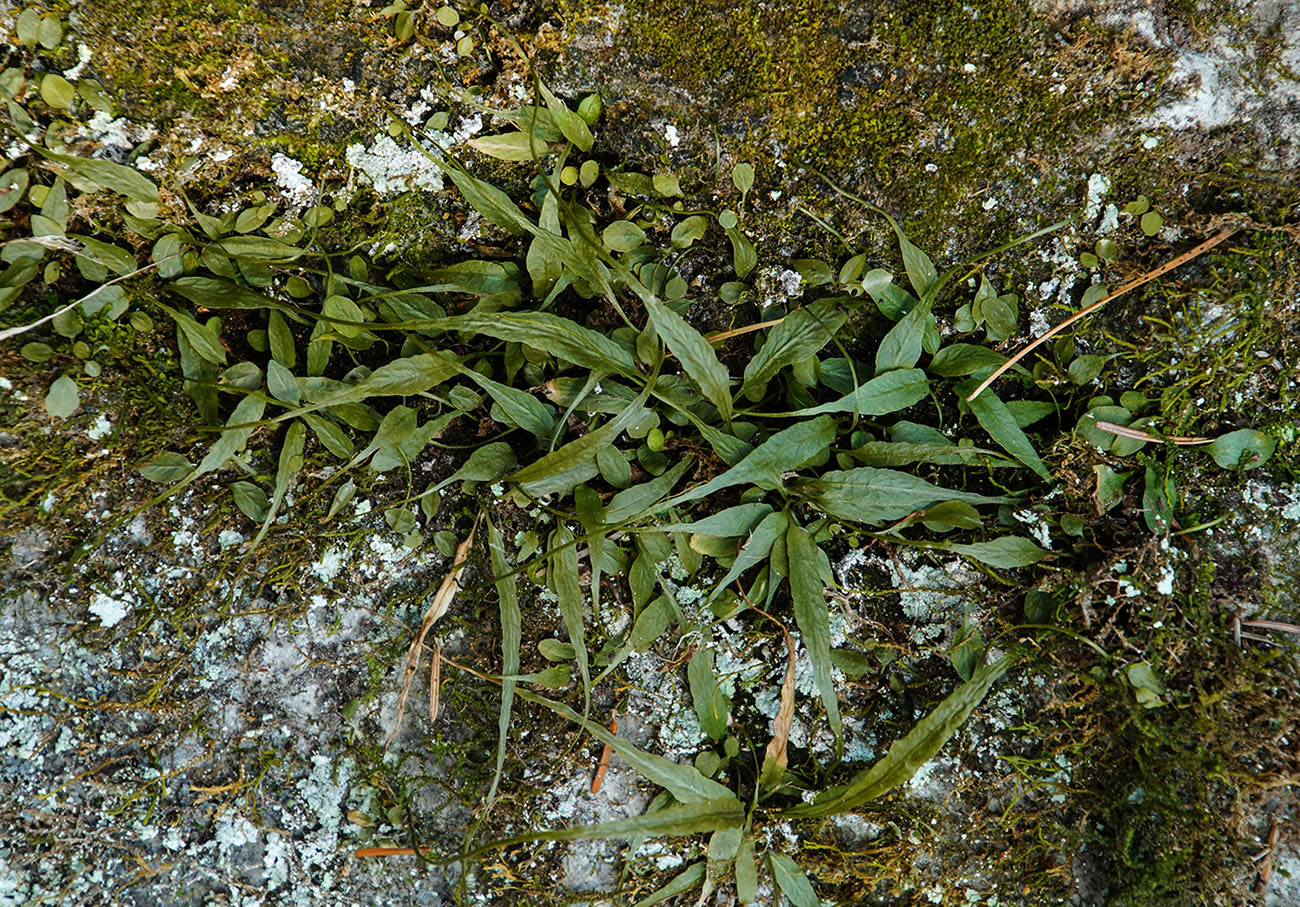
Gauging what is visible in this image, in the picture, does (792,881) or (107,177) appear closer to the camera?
(107,177)

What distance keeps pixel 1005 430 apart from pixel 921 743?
74 centimetres

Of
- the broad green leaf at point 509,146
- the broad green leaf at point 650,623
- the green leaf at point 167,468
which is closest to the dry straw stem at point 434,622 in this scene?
the broad green leaf at point 650,623

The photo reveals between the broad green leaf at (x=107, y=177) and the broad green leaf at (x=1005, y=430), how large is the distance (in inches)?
77.0

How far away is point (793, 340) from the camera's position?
1567mm

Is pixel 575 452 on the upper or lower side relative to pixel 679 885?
upper

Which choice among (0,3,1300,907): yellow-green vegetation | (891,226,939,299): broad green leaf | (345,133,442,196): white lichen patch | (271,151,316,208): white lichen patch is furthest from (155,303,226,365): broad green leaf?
(891,226,939,299): broad green leaf

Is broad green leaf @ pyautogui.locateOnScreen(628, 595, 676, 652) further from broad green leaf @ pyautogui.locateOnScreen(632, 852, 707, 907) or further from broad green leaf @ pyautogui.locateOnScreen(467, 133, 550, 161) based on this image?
broad green leaf @ pyautogui.locateOnScreen(467, 133, 550, 161)

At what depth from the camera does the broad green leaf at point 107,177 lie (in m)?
1.50

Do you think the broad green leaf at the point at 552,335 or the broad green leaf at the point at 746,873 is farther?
the broad green leaf at the point at 746,873

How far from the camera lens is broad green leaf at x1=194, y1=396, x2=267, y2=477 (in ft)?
5.11

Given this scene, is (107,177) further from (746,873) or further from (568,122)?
(746,873)

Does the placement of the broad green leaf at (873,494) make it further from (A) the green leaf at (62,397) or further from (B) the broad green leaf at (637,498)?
(A) the green leaf at (62,397)

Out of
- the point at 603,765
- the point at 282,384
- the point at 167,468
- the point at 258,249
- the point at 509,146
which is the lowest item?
the point at 603,765

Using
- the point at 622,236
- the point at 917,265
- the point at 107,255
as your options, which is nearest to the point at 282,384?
the point at 107,255
